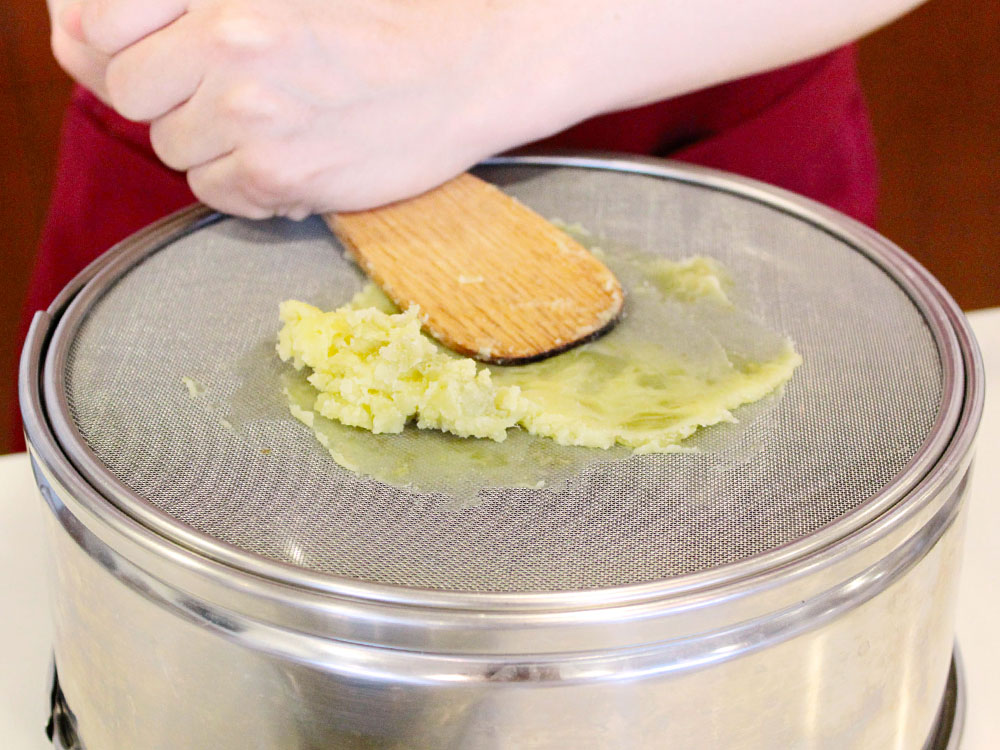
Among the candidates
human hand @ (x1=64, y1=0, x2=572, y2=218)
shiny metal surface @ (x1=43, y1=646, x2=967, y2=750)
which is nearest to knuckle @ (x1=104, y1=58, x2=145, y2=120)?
human hand @ (x1=64, y1=0, x2=572, y2=218)

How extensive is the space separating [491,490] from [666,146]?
58 centimetres

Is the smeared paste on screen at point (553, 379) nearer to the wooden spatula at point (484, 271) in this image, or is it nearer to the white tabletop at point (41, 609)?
the wooden spatula at point (484, 271)

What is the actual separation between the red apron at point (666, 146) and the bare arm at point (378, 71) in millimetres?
182

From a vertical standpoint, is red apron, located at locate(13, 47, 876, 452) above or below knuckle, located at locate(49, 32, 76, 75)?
below

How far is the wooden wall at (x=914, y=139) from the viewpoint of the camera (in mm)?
1631

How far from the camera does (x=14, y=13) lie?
5.09ft

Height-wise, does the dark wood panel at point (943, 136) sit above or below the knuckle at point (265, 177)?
below

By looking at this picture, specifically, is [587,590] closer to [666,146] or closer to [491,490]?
[491,490]

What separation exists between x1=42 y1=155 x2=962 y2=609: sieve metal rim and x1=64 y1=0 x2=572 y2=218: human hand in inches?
3.0

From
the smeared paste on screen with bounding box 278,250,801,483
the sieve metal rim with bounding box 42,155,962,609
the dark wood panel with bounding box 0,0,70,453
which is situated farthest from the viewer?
the dark wood panel with bounding box 0,0,70,453

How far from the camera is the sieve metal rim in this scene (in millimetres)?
Result: 438

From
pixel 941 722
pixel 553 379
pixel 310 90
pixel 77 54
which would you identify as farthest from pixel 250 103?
pixel 941 722

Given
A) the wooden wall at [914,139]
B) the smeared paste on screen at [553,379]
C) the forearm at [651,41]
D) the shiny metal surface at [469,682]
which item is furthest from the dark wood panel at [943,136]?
the shiny metal surface at [469,682]

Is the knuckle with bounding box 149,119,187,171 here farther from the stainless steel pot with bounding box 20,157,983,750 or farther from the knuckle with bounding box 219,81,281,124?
the stainless steel pot with bounding box 20,157,983,750
